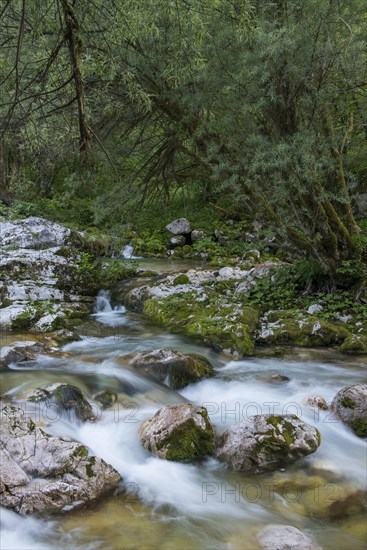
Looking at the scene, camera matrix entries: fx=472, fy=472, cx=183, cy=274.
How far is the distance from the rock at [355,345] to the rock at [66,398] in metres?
3.66

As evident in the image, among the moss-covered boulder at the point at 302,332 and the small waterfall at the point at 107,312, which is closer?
the moss-covered boulder at the point at 302,332

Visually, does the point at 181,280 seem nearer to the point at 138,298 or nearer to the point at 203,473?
the point at 138,298

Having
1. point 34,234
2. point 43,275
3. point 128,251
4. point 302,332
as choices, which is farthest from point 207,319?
point 128,251

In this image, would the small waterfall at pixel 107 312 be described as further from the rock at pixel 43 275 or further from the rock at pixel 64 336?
the rock at pixel 64 336

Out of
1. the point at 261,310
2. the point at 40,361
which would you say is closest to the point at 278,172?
the point at 261,310

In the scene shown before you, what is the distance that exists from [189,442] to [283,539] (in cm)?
123

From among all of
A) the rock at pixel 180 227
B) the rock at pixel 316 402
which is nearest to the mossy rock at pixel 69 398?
the rock at pixel 316 402

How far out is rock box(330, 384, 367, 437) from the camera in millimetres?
4484

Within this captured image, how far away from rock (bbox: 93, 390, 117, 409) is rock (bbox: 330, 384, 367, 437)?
2.28 metres

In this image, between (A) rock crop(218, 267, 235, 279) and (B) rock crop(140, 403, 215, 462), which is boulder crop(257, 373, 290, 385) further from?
(A) rock crop(218, 267, 235, 279)

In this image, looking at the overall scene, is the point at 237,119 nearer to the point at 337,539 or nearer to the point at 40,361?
the point at 40,361

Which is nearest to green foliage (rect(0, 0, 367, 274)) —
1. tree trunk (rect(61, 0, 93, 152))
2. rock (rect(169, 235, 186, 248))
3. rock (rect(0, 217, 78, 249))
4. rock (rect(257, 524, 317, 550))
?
rock (rect(0, 217, 78, 249))

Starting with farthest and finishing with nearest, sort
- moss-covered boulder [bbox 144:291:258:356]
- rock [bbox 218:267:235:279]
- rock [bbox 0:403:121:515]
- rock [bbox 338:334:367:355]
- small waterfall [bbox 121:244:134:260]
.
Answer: small waterfall [bbox 121:244:134:260] → rock [bbox 218:267:235:279] → moss-covered boulder [bbox 144:291:258:356] → rock [bbox 338:334:367:355] → rock [bbox 0:403:121:515]

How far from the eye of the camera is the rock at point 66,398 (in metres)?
4.50
